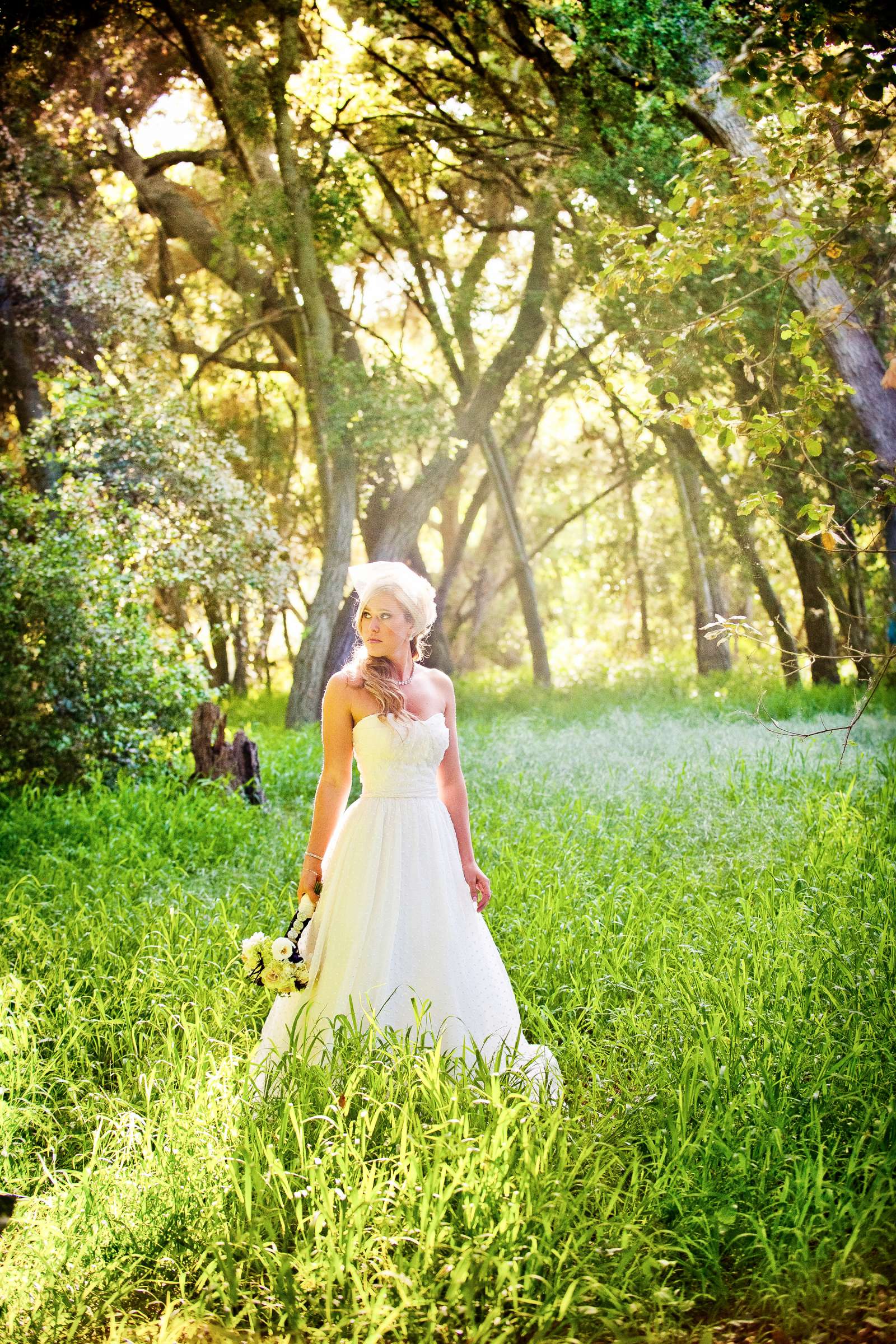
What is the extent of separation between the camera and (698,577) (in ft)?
51.0

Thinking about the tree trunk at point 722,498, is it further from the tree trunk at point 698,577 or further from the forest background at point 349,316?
the tree trunk at point 698,577

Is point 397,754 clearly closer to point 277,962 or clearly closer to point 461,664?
point 277,962

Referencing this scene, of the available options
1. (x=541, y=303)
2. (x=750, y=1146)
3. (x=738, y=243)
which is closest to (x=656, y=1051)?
(x=750, y=1146)

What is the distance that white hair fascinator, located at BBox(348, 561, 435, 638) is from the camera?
3.99m

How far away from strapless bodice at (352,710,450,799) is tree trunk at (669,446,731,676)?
11.4 metres

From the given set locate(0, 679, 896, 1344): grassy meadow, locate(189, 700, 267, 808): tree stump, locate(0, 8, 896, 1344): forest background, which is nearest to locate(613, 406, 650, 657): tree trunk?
locate(0, 8, 896, 1344): forest background

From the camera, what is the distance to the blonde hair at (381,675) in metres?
3.89

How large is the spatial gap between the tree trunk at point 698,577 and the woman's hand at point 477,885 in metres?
11.1

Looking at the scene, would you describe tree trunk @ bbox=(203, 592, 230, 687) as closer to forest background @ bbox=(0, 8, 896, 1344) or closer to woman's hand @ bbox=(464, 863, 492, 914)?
forest background @ bbox=(0, 8, 896, 1344)

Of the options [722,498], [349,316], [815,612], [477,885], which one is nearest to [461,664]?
[349,316]

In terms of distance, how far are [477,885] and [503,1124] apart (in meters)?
1.18

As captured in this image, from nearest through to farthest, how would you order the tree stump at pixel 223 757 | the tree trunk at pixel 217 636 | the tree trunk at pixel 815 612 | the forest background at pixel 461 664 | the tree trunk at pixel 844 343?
the forest background at pixel 461 664 → the tree stump at pixel 223 757 → the tree trunk at pixel 844 343 → the tree trunk at pixel 217 636 → the tree trunk at pixel 815 612

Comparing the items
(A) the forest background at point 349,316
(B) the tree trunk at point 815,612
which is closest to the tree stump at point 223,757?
(A) the forest background at point 349,316

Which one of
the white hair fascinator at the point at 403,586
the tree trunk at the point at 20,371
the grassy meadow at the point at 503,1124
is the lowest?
the grassy meadow at the point at 503,1124
